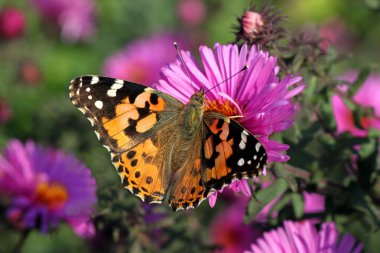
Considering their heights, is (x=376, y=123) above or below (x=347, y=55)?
below

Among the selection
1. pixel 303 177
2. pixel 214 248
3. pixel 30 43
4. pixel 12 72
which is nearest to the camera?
pixel 303 177

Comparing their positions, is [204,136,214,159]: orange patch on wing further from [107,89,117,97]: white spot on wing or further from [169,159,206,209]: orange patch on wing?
[107,89,117,97]: white spot on wing

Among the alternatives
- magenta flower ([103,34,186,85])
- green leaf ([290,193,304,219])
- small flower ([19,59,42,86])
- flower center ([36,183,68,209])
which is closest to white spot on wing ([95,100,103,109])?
green leaf ([290,193,304,219])

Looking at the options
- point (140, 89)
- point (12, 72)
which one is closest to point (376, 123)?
point (140, 89)

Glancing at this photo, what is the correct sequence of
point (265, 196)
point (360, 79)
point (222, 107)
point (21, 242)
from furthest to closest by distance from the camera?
1. point (21, 242)
2. point (360, 79)
3. point (222, 107)
4. point (265, 196)

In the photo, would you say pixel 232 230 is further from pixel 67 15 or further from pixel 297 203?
pixel 67 15

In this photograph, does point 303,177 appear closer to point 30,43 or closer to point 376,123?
point 376,123


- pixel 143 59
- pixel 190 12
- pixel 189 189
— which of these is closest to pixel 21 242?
pixel 189 189
